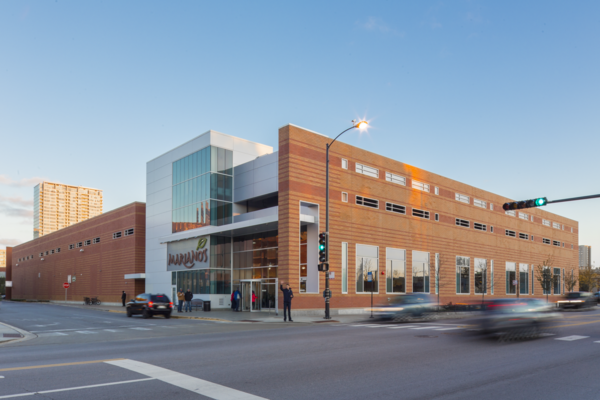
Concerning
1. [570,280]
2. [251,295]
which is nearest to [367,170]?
[251,295]

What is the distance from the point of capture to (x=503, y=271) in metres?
53.0

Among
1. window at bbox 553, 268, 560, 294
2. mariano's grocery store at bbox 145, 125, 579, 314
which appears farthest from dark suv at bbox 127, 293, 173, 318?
window at bbox 553, 268, 560, 294

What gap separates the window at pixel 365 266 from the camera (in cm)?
3491

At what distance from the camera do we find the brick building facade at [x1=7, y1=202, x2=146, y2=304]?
167 feet

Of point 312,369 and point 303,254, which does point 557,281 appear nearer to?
point 303,254

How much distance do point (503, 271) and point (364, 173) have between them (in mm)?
26200

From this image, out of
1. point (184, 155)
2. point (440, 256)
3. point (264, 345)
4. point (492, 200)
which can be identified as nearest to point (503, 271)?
point (492, 200)

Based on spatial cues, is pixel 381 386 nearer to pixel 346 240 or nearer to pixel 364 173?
pixel 346 240

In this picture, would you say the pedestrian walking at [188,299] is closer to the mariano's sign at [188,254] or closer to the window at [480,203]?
the mariano's sign at [188,254]

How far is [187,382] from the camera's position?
794 centimetres

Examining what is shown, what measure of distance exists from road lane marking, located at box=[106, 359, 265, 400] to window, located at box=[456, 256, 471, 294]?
40.9m

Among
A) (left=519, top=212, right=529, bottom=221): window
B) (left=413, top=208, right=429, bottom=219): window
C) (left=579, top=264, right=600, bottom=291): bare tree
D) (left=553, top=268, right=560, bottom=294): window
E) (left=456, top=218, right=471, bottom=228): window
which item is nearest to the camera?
(left=413, top=208, right=429, bottom=219): window

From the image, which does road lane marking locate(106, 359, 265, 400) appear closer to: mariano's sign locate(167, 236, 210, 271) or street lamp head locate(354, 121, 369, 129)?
street lamp head locate(354, 121, 369, 129)

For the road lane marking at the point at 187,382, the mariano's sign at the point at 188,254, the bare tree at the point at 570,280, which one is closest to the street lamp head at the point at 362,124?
the road lane marking at the point at 187,382
